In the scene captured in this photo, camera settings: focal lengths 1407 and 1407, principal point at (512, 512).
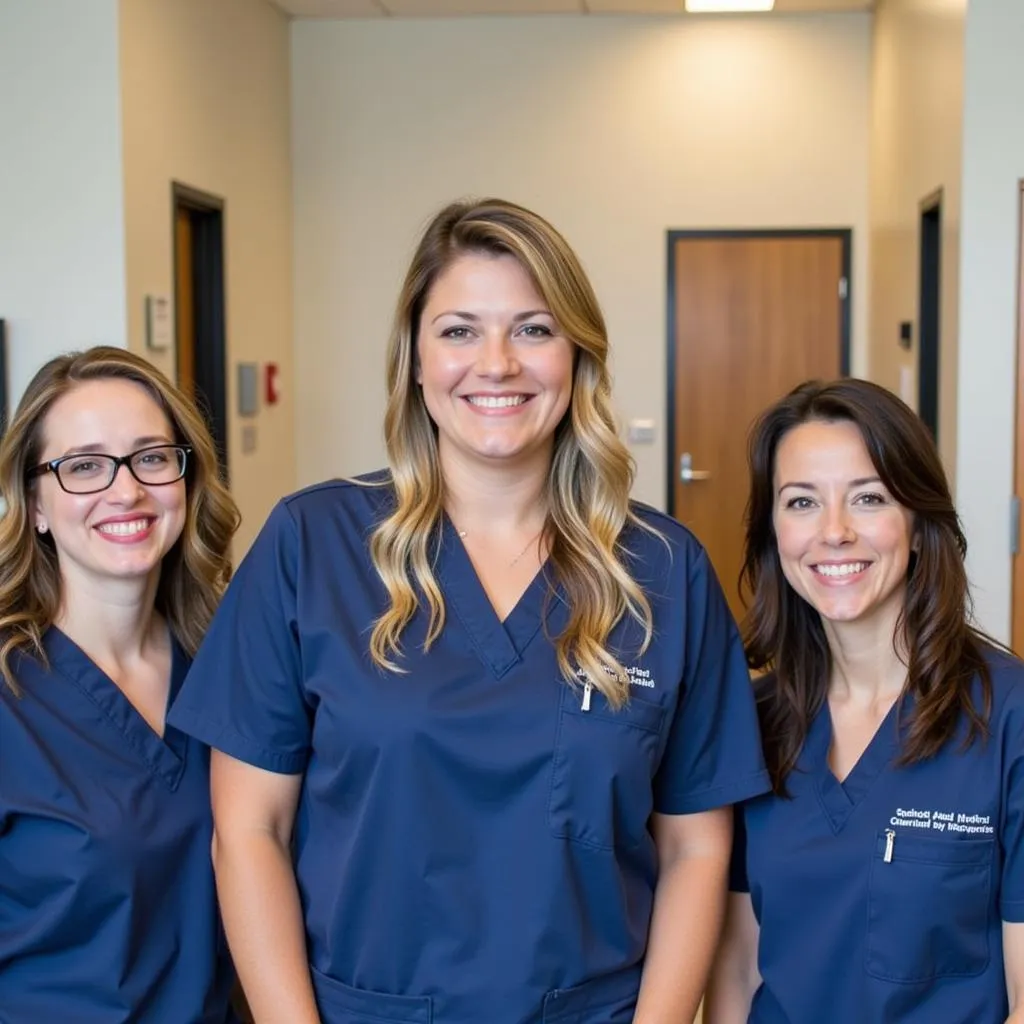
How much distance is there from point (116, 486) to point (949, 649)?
931mm

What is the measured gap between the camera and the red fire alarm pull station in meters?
5.72

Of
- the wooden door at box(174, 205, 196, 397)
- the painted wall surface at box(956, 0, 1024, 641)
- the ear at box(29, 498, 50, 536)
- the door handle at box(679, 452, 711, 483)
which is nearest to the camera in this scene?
the ear at box(29, 498, 50, 536)

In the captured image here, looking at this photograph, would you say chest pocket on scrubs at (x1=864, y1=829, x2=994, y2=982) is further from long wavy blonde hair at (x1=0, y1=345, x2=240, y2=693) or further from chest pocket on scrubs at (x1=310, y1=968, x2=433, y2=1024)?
long wavy blonde hair at (x1=0, y1=345, x2=240, y2=693)

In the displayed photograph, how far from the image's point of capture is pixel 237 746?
1.43 metres

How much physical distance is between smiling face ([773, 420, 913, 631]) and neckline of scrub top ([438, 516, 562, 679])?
288mm

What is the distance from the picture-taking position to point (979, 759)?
1461 mm

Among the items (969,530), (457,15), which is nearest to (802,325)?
(457,15)

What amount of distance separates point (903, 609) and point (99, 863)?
0.90 metres

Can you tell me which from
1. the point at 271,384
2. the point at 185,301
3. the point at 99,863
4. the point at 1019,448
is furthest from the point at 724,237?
the point at 99,863

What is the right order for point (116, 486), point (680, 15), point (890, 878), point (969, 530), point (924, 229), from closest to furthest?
point (890, 878) < point (116, 486) < point (969, 530) < point (924, 229) < point (680, 15)

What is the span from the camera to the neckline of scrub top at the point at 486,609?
56.1 inches

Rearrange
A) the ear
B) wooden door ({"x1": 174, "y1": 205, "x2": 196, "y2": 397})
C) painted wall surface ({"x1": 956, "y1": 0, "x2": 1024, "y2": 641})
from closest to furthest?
the ear < painted wall surface ({"x1": 956, "y1": 0, "x2": 1024, "y2": 641}) < wooden door ({"x1": 174, "y1": 205, "x2": 196, "y2": 397})

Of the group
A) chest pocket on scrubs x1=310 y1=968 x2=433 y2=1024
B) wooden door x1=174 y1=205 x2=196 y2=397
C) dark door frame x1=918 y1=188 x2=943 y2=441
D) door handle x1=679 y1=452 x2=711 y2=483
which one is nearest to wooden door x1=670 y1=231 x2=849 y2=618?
door handle x1=679 y1=452 x2=711 y2=483

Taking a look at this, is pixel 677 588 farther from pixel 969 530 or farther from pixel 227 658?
pixel 969 530
